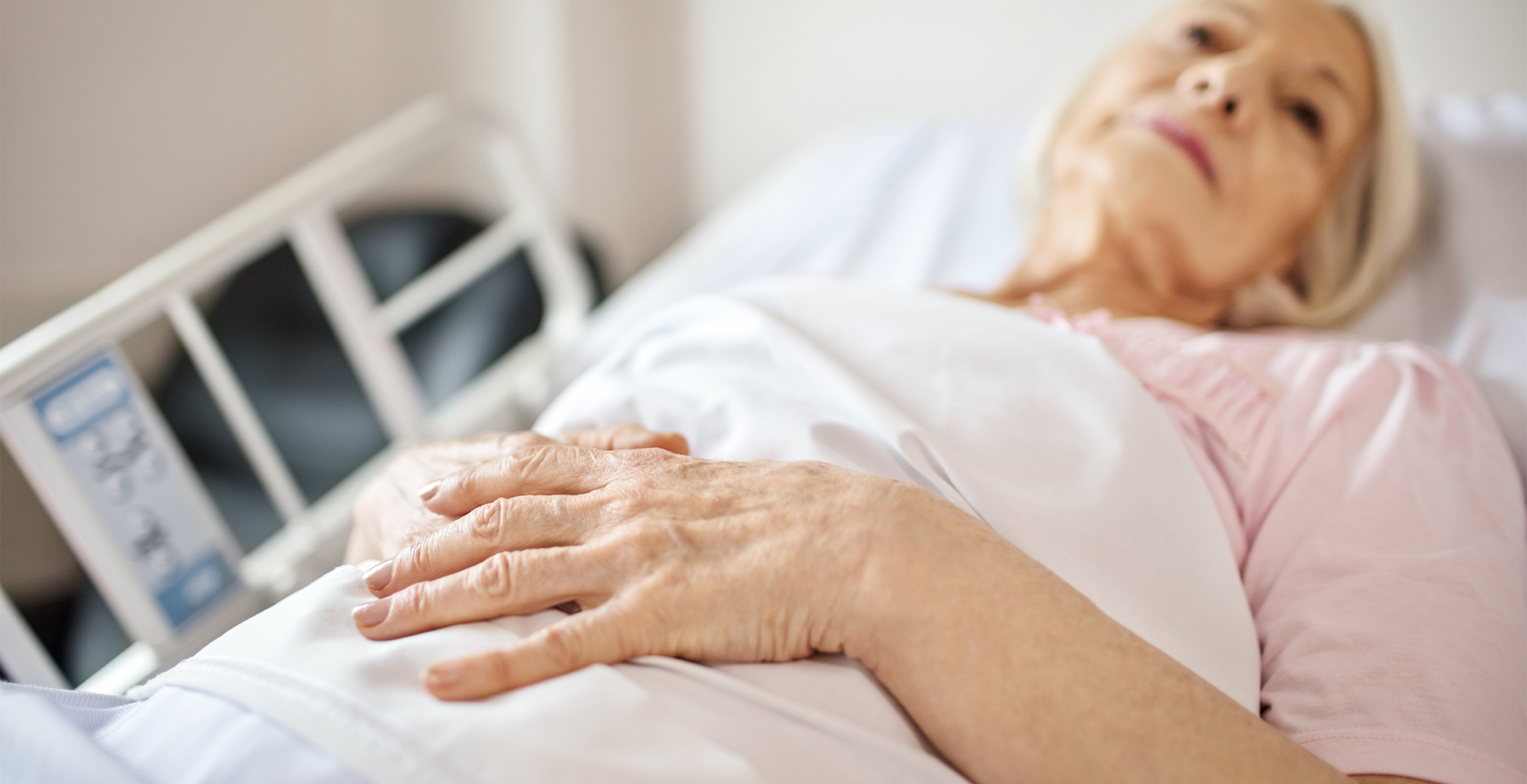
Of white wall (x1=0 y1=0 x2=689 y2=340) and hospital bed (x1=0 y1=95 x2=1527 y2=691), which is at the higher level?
white wall (x1=0 y1=0 x2=689 y2=340)

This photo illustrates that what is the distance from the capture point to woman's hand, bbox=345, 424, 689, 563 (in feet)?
2.72

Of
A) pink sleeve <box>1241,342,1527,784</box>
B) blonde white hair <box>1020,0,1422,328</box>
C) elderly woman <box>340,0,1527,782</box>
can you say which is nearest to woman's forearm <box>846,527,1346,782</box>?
elderly woman <box>340,0,1527,782</box>

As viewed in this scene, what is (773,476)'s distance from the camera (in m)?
0.71

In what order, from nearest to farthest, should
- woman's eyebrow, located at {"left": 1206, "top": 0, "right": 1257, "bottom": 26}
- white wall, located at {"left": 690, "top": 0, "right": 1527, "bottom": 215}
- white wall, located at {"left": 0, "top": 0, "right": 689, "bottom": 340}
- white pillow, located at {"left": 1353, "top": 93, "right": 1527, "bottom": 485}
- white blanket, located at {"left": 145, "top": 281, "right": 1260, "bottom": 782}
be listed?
white blanket, located at {"left": 145, "top": 281, "right": 1260, "bottom": 782} < white pillow, located at {"left": 1353, "top": 93, "right": 1527, "bottom": 485} < woman's eyebrow, located at {"left": 1206, "top": 0, "right": 1257, "bottom": 26} < white wall, located at {"left": 0, "top": 0, "right": 689, "bottom": 340} < white wall, located at {"left": 690, "top": 0, "right": 1527, "bottom": 215}

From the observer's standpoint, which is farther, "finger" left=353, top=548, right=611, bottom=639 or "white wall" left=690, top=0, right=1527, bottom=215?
"white wall" left=690, top=0, right=1527, bottom=215

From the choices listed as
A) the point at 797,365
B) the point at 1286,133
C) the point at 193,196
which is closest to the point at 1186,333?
the point at 1286,133

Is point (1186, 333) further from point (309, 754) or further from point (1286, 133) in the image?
point (309, 754)

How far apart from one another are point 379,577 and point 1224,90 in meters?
1.26

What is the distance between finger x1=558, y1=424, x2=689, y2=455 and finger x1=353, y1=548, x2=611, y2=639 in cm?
18

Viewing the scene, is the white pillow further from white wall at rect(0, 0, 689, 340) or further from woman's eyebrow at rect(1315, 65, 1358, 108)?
white wall at rect(0, 0, 689, 340)

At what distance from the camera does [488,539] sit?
686 millimetres

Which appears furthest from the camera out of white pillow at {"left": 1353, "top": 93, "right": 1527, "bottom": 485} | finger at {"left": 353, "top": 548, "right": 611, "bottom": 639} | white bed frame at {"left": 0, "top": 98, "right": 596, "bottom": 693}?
white pillow at {"left": 1353, "top": 93, "right": 1527, "bottom": 485}

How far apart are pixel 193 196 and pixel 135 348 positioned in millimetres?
377

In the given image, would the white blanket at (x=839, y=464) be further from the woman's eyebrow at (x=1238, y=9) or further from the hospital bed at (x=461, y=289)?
the woman's eyebrow at (x=1238, y=9)
